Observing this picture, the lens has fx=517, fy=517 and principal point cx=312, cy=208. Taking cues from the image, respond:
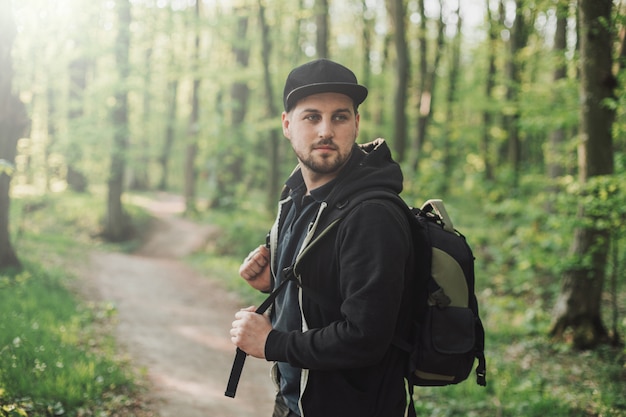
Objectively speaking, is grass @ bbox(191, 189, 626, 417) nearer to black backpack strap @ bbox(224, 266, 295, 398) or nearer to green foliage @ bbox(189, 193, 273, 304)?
green foliage @ bbox(189, 193, 273, 304)

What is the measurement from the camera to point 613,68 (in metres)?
6.57

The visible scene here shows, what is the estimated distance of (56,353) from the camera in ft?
16.6

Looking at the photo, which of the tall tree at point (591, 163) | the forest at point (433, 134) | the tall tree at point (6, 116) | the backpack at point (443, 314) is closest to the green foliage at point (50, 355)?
the forest at point (433, 134)

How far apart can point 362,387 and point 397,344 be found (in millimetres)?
218

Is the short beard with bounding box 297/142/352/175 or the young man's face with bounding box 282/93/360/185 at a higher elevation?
the young man's face with bounding box 282/93/360/185

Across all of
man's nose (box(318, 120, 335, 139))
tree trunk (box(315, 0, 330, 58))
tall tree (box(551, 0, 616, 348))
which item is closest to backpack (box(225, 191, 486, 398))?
man's nose (box(318, 120, 335, 139))

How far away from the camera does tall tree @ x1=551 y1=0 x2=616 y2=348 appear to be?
615cm

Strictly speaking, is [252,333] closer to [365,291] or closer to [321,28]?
[365,291]

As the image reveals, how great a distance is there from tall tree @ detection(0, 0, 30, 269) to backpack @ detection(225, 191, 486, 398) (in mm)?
7307

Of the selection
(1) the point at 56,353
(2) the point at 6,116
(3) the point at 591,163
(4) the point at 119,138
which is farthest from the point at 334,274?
(4) the point at 119,138

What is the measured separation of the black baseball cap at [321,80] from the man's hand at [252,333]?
94 cm

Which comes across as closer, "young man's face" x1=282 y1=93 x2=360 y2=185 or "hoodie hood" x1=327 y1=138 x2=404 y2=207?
"hoodie hood" x1=327 y1=138 x2=404 y2=207

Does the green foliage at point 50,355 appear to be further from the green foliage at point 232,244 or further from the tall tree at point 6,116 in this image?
the green foliage at point 232,244

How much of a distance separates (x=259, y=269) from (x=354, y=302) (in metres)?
0.92
